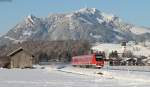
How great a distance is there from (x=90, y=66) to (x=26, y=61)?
23739 millimetres

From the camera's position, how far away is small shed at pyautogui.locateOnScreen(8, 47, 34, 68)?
11750 centimetres

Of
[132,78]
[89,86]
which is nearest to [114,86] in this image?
Result: [89,86]

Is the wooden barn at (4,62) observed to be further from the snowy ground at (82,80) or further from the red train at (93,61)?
the snowy ground at (82,80)

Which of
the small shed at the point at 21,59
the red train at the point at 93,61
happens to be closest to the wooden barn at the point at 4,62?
the small shed at the point at 21,59

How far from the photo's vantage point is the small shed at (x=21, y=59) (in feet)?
385

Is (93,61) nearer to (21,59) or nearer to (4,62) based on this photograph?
(21,59)

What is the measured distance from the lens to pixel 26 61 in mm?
117562

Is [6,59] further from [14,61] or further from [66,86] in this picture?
[66,86]

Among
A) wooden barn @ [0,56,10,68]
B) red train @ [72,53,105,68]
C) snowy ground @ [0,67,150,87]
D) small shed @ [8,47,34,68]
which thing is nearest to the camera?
snowy ground @ [0,67,150,87]

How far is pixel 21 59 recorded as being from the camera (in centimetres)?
11762

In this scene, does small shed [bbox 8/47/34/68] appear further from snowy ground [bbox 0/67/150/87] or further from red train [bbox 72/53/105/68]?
snowy ground [bbox 0/67/150/87]

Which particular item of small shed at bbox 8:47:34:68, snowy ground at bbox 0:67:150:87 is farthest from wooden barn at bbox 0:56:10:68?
snowy ground at bbox 0:67:150:87

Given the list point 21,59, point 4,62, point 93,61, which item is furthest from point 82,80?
point 4,62

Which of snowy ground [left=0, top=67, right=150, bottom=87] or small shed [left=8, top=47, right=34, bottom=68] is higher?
small shed [left=8, top=47, right=34, bottom=68]
